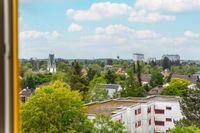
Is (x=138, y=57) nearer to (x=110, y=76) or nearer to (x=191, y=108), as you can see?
(x=110, y=76)

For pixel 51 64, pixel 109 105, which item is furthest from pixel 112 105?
pixel 51 64

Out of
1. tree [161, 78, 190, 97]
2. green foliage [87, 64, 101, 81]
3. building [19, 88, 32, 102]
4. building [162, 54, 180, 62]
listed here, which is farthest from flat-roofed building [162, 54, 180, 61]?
building [19, 88, 32, 102]

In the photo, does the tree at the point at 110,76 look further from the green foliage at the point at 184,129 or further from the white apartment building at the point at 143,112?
the green foliage at the point at 184,129

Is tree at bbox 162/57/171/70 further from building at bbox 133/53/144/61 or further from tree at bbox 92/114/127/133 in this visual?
tree at bbox 92/114/127/133

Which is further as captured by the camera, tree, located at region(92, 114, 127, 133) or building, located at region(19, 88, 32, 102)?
tree, located at region(92, 114, 127, 133)

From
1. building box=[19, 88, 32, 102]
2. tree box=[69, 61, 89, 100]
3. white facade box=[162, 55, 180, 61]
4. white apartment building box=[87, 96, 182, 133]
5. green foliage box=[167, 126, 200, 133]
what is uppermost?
white facade box=[162, 55, 180, 61]

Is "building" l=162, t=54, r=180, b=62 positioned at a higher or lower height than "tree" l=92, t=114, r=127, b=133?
higher
